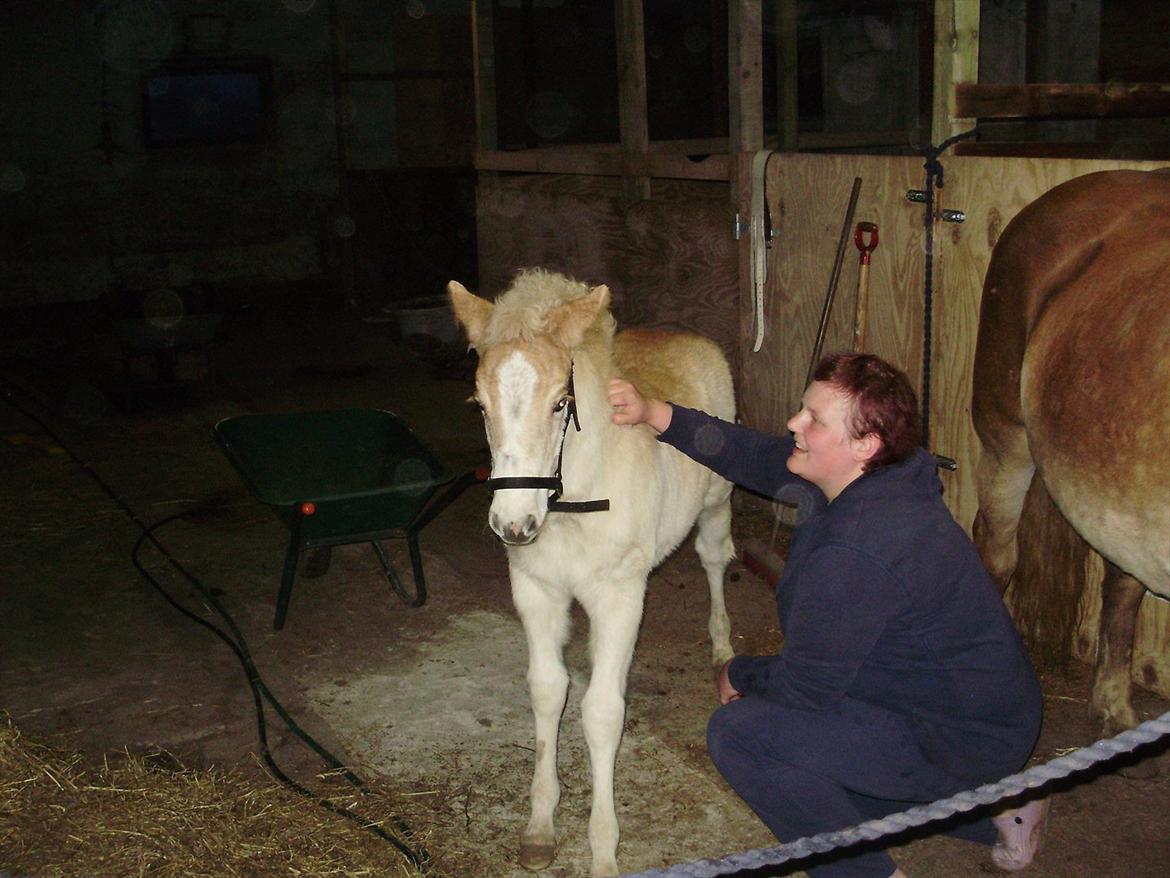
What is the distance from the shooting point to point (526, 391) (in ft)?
8.97

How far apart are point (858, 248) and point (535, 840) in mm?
2676

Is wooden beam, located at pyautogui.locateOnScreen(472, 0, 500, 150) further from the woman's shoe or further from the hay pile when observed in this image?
the woman's shoe

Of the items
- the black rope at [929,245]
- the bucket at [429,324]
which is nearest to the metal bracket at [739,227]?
the black rope at [929,245]

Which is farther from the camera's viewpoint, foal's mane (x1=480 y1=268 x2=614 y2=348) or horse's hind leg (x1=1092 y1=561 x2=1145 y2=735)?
horse's hind leg (x1=1092 y1=561 x2=1145 y2=735)

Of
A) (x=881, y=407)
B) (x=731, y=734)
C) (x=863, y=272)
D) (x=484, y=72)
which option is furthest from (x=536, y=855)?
(x=484, y=72)

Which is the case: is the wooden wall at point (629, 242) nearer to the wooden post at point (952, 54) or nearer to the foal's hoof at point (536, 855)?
the wooden post at point (952, 54)

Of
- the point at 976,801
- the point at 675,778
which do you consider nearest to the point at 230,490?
the point at 675,778

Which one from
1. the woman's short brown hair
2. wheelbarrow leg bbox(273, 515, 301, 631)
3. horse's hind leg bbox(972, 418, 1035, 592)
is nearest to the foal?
the woman's short brown hair

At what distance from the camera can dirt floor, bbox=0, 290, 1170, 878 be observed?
3.27 metres

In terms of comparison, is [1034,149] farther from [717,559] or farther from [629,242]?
[717,559]

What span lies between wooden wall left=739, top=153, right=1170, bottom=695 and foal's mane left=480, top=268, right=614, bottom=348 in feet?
5.62

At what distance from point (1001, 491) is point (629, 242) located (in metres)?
3.05

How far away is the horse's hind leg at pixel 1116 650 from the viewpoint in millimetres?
3596

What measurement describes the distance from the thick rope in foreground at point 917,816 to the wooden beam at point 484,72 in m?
6.45
